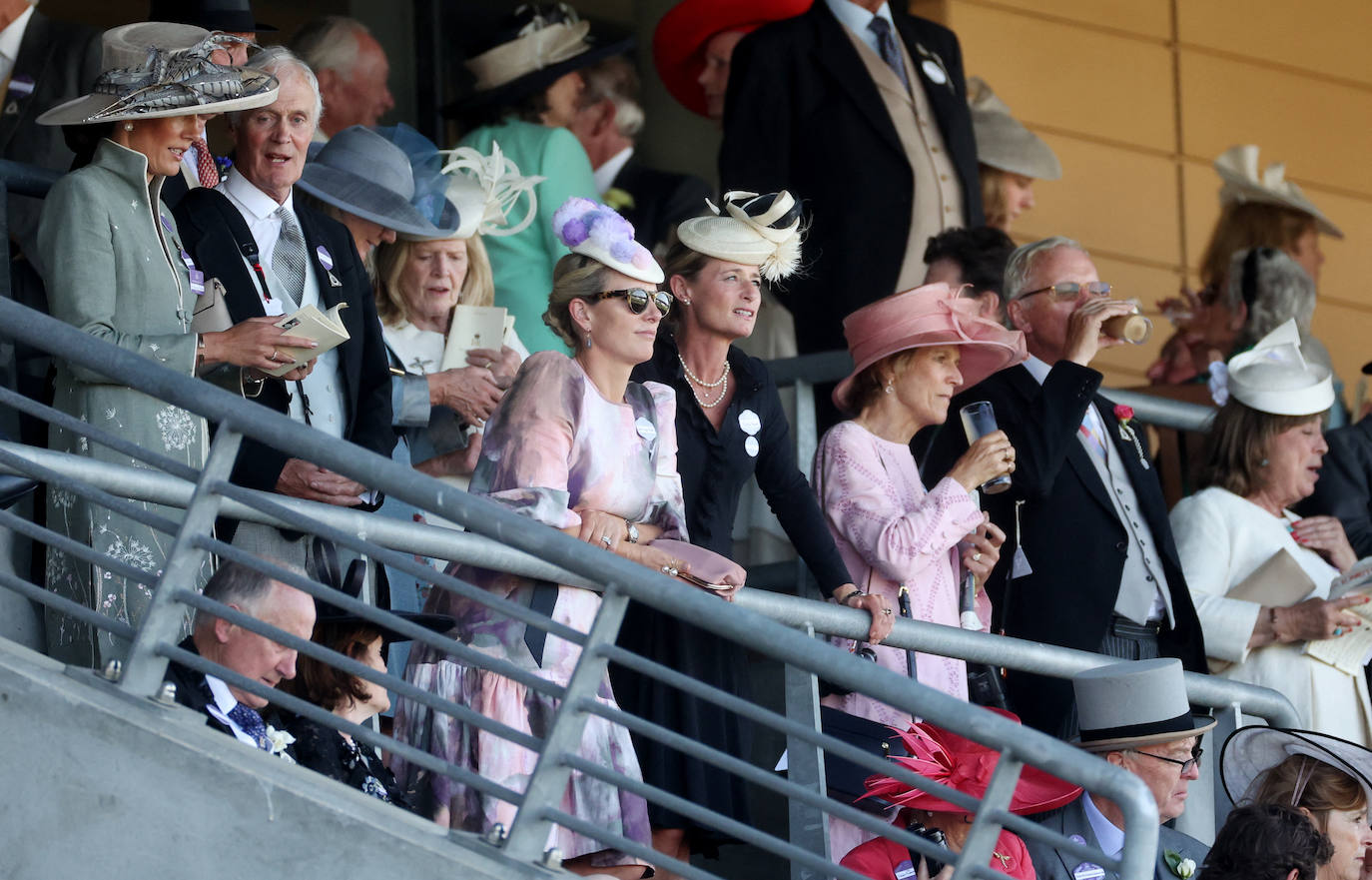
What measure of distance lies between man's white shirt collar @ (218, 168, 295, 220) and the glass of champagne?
1.79 meters

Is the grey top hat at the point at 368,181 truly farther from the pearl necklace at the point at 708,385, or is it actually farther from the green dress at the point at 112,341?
the green dress at the point at 112,341

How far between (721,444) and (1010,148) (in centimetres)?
283

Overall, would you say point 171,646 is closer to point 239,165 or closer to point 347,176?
point 239,165

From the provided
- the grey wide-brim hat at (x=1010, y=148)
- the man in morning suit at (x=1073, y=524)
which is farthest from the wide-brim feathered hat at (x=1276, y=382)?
the grey wide-brim hat at (x=1010, y=148)

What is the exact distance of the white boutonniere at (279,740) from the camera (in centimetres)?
399

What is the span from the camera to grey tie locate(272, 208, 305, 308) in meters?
5.06

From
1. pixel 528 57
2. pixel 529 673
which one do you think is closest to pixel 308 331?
pixel 529 673

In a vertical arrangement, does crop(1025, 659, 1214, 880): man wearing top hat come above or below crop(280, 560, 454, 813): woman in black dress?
below

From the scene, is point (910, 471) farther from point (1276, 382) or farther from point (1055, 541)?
point (1276, 382)

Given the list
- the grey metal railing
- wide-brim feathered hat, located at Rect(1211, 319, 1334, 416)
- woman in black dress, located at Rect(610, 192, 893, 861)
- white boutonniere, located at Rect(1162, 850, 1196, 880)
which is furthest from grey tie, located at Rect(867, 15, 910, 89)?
the grey metal railing

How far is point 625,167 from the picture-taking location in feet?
24.5

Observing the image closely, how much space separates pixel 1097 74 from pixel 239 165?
5.15m

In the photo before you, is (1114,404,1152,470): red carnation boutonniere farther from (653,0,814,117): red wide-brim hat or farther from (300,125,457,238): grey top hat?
(300,125,457,238): grey top hat

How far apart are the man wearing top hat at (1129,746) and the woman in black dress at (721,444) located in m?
0.54
